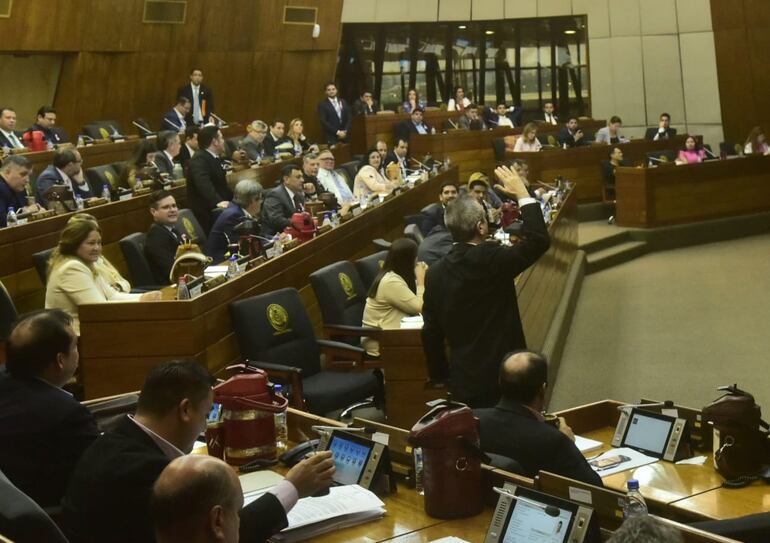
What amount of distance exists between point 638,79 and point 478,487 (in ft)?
50.3

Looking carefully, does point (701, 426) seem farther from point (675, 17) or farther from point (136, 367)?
point (675, 17)

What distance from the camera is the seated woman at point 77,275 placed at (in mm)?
5309

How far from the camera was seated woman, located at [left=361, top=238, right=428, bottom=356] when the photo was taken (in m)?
5.76

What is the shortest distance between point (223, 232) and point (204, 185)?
55.0 inches

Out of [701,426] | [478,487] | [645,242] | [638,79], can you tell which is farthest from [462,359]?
[638,79]

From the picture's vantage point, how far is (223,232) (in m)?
7.16

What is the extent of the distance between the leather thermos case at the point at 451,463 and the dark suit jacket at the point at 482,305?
134 centimetres

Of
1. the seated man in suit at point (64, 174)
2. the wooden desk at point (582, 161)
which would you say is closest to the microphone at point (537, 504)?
the seated man in suit at point (64, 174)

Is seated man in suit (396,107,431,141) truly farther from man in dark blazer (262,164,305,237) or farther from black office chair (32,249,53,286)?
black office chair (32,249,53,286)

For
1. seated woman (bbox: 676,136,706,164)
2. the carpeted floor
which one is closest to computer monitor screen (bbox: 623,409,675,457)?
the carpeted floor

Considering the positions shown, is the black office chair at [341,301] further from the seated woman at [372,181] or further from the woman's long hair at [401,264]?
the seated woman at [372,181]

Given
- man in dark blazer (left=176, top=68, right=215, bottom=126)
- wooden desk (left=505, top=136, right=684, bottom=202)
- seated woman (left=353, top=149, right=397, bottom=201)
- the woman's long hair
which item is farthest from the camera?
wooden desk (left=505, top=136, right=684, bottom=202)

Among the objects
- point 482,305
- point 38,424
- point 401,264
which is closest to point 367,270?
point 401,264

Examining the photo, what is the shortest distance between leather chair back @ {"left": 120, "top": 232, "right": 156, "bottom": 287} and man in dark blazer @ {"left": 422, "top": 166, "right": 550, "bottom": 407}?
2.81m
